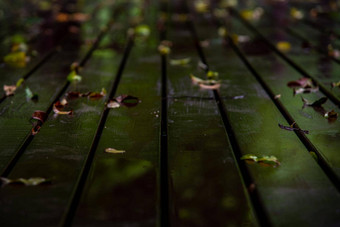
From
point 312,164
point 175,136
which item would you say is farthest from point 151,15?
point 312,164

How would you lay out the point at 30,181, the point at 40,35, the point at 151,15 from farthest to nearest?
the point at 151,15
the point at 40,35
the point at 30,181

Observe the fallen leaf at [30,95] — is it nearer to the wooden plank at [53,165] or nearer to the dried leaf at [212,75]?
the wooden plank at [53,165]

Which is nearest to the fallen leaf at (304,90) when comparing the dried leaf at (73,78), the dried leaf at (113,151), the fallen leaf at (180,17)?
the dried leaf at (113,151)

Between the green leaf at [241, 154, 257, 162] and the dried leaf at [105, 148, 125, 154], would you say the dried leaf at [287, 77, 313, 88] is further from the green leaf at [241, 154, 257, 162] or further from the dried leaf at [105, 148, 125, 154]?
the dried leaf at [105, 148, 125, 154]

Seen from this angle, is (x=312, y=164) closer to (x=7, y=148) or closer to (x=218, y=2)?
(x=7, y=148)

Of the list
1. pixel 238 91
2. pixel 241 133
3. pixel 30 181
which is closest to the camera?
pixel 30 181

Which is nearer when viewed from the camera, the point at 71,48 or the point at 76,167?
the point at 76,167

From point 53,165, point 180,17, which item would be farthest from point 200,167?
point 180,17

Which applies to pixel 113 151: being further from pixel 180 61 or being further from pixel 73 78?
pixel 180 61
